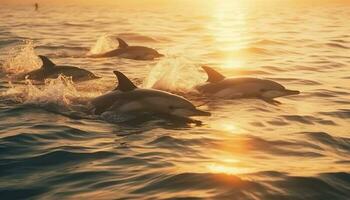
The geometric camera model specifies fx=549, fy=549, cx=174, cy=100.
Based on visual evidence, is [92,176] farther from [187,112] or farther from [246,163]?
[187,112]

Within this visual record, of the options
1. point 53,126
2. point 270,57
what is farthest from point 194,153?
point 270,57

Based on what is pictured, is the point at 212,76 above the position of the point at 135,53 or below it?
above

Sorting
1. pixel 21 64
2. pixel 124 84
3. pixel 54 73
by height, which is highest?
pixel 124 84

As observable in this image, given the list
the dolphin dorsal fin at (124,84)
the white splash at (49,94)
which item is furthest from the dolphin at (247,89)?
the white splash at (49,94)

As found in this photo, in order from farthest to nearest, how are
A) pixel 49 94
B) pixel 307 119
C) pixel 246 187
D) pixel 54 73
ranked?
pixel 54 73 → pixel 49 94 → pixel 307 119 → pixel 246 187

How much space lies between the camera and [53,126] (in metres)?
10.5

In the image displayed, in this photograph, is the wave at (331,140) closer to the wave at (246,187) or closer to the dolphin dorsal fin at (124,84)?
the wave at (246,187)

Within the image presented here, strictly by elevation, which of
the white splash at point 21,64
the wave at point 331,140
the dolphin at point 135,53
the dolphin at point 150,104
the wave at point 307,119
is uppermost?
the dolphin at point 150,104

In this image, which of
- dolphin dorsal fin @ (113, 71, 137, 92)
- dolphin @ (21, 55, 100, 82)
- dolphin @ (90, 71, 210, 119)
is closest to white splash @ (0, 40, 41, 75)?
dolphin @ (21, 55, 100, 82)

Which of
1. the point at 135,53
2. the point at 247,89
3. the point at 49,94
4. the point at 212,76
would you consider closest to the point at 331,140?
the point at 247,89

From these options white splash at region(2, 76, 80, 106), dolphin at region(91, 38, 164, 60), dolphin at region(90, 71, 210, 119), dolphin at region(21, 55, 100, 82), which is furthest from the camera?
dolphin at region(91, 38, 164, 60)

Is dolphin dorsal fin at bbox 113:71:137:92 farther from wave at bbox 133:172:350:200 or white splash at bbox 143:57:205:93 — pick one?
wave at bbox 133:172:350:200

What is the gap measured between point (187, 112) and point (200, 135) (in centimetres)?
113

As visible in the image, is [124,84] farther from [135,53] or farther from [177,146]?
[135,53]
